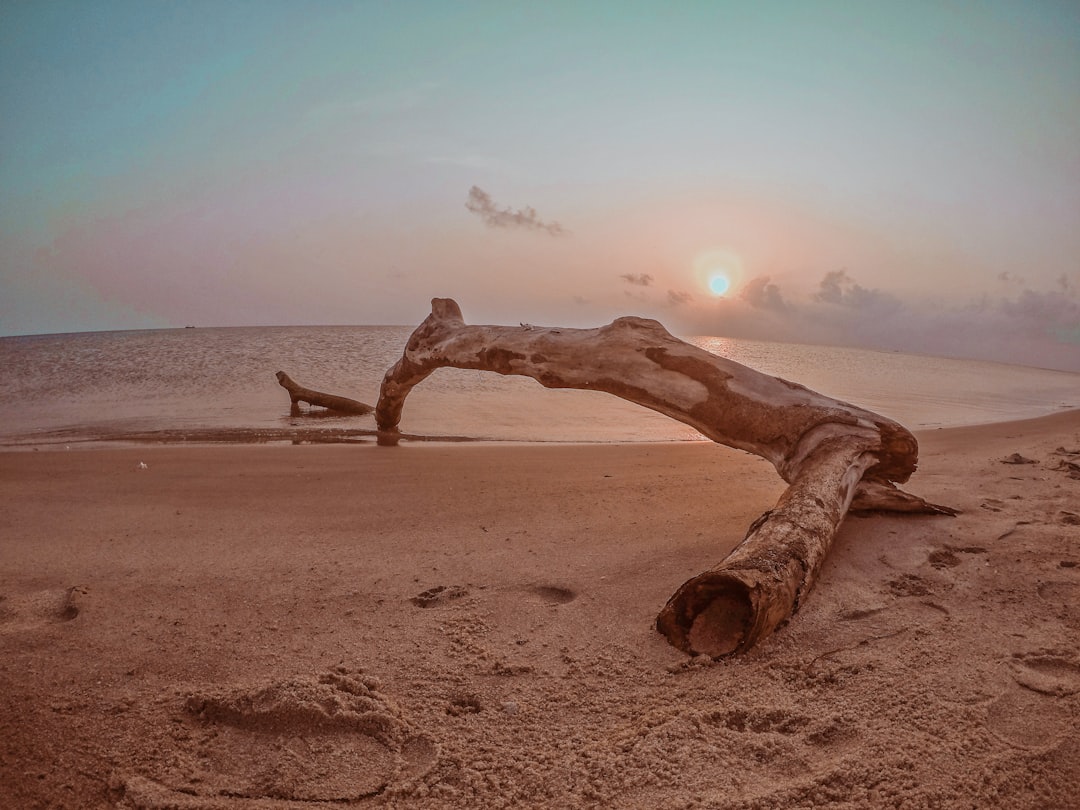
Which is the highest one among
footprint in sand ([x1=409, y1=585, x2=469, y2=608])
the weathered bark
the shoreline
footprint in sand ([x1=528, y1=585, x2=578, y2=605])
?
the weathered bark

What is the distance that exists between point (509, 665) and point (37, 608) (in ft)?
6.31

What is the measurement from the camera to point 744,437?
4.07 metres

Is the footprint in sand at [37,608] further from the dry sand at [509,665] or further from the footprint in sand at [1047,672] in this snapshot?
the footprint in sand at [1047,672]

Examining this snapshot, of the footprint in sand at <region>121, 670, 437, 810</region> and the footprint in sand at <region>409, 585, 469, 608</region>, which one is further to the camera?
the footprint in sand at <region>409, 585, 469, 608</region>

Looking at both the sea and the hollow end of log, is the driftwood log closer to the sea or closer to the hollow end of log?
the hollow end of log

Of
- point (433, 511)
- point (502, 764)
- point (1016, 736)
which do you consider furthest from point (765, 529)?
point (433, 511)

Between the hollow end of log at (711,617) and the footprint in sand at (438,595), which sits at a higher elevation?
the hollow end of log at (711,617)

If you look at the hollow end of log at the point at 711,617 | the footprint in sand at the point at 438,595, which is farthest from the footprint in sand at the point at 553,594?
the hollow end of log at the point at 711,617

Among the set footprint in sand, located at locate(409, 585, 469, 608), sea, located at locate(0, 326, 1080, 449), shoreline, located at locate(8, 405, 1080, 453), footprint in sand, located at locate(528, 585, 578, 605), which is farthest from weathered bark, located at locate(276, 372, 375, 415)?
footprint in sand, located at locate(528, 585, 578, 605)

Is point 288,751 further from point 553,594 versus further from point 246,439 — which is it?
point 246,439

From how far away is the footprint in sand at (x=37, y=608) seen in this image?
2330 mm

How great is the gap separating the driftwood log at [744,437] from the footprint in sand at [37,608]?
90.6 inches

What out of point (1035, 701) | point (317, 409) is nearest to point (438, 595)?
point (1035, 701)

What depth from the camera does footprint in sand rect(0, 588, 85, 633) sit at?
2330 millimetres
